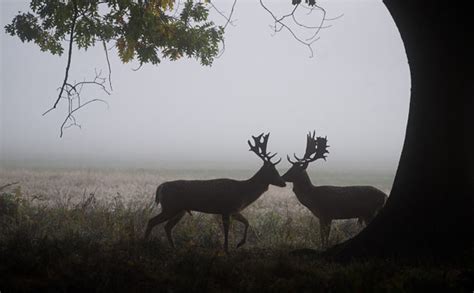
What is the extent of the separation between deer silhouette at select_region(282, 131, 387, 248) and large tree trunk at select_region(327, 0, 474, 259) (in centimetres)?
269

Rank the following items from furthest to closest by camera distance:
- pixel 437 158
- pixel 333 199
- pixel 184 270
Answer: pixel 333 199
pixel 437 158
pixel 184 270

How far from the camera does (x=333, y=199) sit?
935cm

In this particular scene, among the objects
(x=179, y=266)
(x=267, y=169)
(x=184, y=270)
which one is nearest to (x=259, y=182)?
(x=267, y=169)

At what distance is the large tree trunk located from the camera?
621 cm

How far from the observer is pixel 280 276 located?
5668 millimetres

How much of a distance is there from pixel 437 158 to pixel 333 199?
Result: 10.6 ft

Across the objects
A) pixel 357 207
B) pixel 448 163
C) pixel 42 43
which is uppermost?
pixel 42 43

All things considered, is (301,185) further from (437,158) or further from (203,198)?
(437,158)

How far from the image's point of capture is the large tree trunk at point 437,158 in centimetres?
621

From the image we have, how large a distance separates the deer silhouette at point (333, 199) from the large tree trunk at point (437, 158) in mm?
2694

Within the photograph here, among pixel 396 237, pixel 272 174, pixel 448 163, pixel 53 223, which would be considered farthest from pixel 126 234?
pixel 448 163

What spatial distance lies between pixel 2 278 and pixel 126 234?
2.91 meters

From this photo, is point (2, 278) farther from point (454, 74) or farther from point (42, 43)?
point (42, 43)

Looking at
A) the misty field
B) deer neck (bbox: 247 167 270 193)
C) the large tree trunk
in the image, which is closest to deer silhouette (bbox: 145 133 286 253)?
deer neck (bbox: 247 167 270 193)
